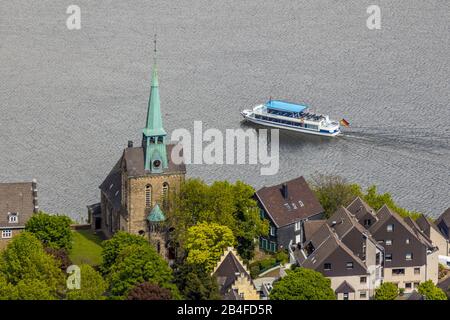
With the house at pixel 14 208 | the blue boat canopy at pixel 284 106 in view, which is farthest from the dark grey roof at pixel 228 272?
the blue boat canopy at pixel 284 106

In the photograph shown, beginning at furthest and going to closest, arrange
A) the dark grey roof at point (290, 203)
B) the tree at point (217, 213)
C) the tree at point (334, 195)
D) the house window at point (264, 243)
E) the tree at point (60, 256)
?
1. the tree at point (334, 195)
2. the house window at point (264, 243)
3. the dark grey roof at point (290, 203)
4. the tree at point (217, 213)
5. the tree at point (60, 256)

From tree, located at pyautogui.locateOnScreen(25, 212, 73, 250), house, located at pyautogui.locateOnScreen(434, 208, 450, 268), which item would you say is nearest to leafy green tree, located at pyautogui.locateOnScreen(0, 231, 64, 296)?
tree, located at pyautogui.locateOnScreen(25, 212, 73, 250)

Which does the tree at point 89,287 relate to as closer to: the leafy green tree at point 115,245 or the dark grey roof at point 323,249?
the leafy green tree at point 115,245

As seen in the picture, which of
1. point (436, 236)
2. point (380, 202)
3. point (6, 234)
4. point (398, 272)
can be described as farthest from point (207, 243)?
point (436, 236)
